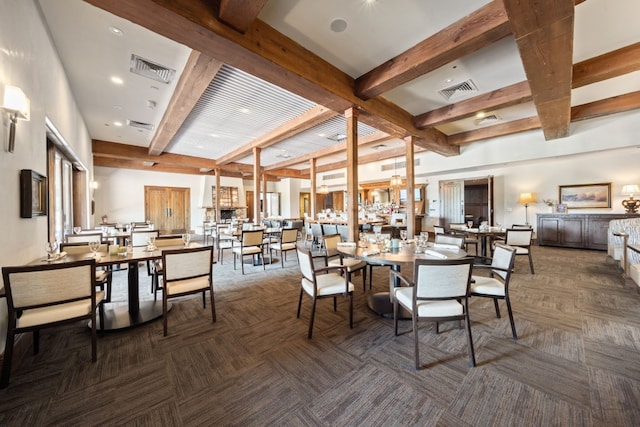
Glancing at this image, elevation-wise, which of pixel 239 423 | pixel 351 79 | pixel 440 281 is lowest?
pixel 239 423

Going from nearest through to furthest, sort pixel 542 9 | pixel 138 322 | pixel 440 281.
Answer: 1. pixel 440 281
2. pixel 542 9
3. pixel 138 322

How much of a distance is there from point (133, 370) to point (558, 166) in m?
10.3

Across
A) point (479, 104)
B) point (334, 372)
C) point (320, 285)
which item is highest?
point (479, 104)

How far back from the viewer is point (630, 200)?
19.5ft

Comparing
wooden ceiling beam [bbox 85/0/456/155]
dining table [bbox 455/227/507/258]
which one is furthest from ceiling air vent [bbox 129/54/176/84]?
dining table [bbox 455/227/507/258]

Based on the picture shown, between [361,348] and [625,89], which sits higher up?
[625,89]

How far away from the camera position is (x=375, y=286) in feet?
12.5

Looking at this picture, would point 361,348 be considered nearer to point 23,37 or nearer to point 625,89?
point 23,37

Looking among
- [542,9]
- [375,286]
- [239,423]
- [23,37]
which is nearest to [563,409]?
[239,423]

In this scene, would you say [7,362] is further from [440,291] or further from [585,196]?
[585,196]

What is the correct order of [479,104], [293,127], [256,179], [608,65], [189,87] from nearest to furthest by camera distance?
[608,65] → [189,87] → [479,104] → [293,127] → [256,179]

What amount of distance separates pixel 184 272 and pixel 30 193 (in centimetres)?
159

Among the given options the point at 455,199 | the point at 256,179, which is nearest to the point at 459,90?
the point at 256,179

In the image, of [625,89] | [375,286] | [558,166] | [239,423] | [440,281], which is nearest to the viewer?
[239,423]
